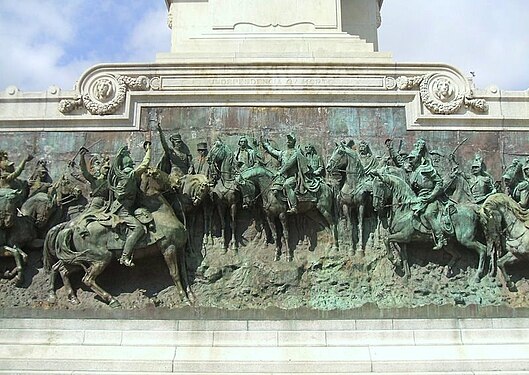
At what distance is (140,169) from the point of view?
14281 millimetres

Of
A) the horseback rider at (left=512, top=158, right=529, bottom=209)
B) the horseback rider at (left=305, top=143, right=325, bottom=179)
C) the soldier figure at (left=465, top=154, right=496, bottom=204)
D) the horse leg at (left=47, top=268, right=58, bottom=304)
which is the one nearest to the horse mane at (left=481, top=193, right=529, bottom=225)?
the horseback rider at (left=512, top=158, right=529, bottom=209)

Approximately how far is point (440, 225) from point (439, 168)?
1658 millimetres

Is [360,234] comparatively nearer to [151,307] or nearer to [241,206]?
[241,206]

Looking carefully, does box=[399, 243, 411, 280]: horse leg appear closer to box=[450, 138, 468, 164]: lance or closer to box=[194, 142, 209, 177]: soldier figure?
box=[450, 138, 468, 164]: lance

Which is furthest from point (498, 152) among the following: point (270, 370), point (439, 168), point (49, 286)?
point (49, 286)

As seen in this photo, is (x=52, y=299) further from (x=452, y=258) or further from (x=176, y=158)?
(x=452, y=258)

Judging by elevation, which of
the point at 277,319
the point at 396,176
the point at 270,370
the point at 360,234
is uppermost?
the point at 396,176

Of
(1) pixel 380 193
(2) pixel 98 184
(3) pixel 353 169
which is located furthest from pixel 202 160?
(1) pixel 380 193

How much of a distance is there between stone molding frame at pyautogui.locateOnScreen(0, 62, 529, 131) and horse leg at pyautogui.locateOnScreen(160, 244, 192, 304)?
327 centimetres

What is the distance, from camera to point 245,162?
14.9 meters

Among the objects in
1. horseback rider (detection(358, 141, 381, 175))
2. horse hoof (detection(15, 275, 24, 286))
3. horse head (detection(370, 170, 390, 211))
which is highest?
horseback rider (detection(358, 141, 381, 175))

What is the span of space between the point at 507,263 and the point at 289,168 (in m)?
4.70

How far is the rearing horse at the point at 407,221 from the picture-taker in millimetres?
14469

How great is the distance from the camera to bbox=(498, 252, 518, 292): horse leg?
14469mm
